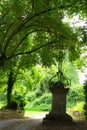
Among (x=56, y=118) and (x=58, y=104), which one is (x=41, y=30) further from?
(x=56, y=118)

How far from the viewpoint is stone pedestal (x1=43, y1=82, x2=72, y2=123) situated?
24.7 m

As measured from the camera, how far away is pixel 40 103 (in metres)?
88.3

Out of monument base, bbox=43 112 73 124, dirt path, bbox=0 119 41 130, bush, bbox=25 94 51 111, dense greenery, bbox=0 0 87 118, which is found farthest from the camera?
bush, bbox=25 94 51 111

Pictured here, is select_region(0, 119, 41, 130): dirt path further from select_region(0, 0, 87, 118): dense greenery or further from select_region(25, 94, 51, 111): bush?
select_region(25, 94, 51, 111): bush

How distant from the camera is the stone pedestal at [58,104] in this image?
24.7m

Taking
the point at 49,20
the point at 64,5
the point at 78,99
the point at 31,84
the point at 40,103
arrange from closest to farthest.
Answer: the point at 64,5
the point at 49,20
the point at 31,84
the point at 78,99
the point at 40,103

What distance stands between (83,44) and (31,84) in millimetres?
25388

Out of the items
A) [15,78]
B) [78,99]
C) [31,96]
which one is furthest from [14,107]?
[31,96]

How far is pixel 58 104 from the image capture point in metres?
24.9

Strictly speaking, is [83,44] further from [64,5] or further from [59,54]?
[64,5]

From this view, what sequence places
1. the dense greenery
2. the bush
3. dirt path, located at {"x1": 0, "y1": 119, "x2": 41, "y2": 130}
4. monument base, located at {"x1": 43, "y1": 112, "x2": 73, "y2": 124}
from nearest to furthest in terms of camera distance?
dirt path, located at {"x1": 0, "y1": 119, "x2": 41, "y2": 130} → the dense greenery → monument base, located at {"x1": 43, "y1": 112, "x2": 73, "y2": 124} → the bush

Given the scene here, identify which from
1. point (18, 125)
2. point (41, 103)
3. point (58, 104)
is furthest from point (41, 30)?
point (41, 103)

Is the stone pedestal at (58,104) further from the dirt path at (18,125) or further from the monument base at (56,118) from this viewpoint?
the dirt path at (18,125)

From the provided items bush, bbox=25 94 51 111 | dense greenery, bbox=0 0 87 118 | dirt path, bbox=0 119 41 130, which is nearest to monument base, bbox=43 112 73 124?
dirt path, bbox=0 119 41 130
